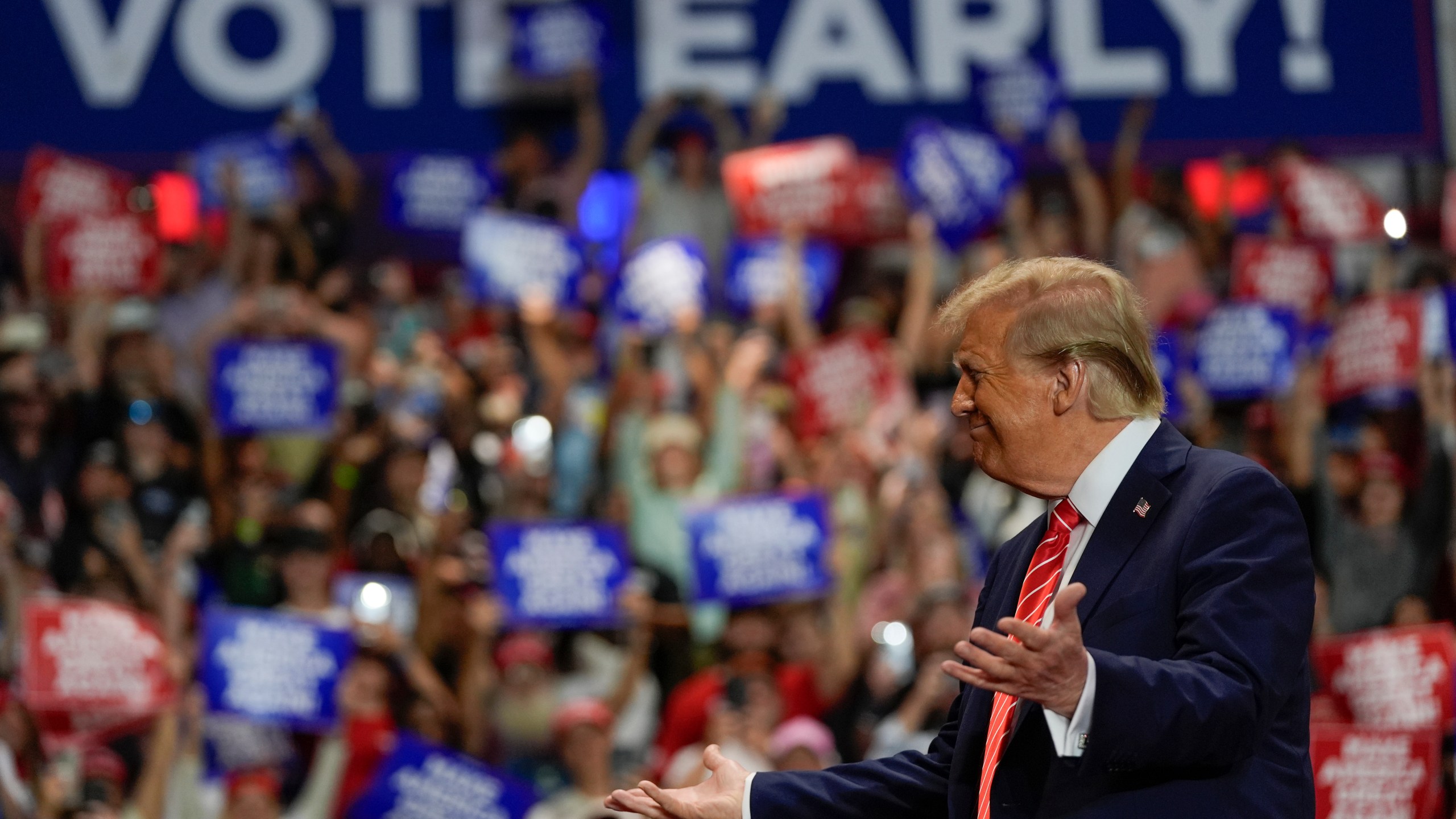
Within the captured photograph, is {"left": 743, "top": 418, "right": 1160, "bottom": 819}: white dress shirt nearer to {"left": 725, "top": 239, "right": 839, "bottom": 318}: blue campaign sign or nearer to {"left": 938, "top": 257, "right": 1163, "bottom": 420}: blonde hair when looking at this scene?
{"left": 938, "top": 257, "right": 1163, "bottom": 420}: blonde hair

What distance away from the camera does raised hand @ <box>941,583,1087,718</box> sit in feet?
5.20

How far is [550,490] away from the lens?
251 inches

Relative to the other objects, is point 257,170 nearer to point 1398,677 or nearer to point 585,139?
point 585,139

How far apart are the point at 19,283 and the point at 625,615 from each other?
11.8ft

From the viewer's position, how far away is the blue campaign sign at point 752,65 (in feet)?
29.8

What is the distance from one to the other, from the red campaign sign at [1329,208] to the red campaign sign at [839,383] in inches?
93.5

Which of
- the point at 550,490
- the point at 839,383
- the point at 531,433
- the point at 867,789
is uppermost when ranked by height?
the point at 867,789

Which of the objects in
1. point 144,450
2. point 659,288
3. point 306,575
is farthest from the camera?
point 659,288

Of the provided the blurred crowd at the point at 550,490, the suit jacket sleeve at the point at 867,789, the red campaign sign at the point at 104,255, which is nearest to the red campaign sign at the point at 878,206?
the blurred crowd at the point at 550,490

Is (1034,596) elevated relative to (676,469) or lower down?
elevated

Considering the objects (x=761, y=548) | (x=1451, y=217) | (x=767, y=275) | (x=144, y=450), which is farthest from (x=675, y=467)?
(x=1451, y=217)

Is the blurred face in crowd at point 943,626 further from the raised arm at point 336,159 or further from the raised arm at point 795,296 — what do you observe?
the raised arm at point 336,159

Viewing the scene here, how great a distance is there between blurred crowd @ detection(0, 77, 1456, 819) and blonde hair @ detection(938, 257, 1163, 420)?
10.4 feet

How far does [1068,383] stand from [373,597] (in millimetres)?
4131
